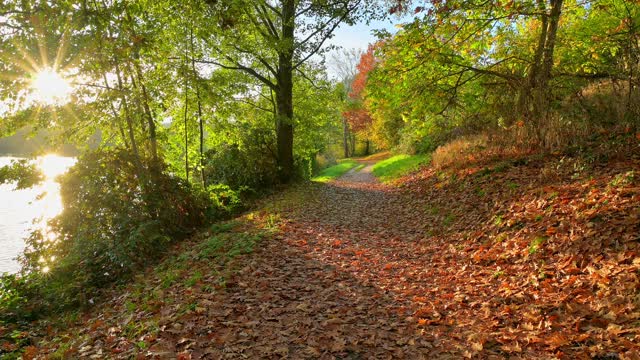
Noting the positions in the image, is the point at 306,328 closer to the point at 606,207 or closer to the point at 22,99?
the point at 606,207

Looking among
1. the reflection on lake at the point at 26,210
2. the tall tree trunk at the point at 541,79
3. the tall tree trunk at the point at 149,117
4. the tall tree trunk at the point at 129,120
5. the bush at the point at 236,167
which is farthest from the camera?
the bush at the point at 236,167

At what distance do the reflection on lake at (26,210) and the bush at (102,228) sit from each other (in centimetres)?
26

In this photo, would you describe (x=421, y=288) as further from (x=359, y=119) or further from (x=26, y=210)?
(x=359, y=119)

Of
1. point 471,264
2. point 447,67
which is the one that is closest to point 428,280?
point 471,264

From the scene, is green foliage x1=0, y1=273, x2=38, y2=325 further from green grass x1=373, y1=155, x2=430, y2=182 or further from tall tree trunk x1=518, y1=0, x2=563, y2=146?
green grass x1=373, y1=155, x2=430, y2=182

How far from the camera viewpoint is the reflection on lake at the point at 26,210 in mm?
8258

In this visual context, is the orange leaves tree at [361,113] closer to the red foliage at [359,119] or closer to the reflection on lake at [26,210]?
the red foliage at [359,119]

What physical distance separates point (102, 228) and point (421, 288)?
265 inches

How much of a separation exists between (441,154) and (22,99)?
13740 millimetres

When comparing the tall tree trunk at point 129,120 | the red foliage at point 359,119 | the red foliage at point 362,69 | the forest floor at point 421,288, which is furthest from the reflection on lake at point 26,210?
the red foliage at point 362,69

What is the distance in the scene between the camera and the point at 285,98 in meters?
15.2

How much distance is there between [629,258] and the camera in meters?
4.31

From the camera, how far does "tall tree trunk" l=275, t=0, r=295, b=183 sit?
1389 cm

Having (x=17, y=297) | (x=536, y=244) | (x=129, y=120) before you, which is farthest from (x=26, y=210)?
(x=536, y=244)
